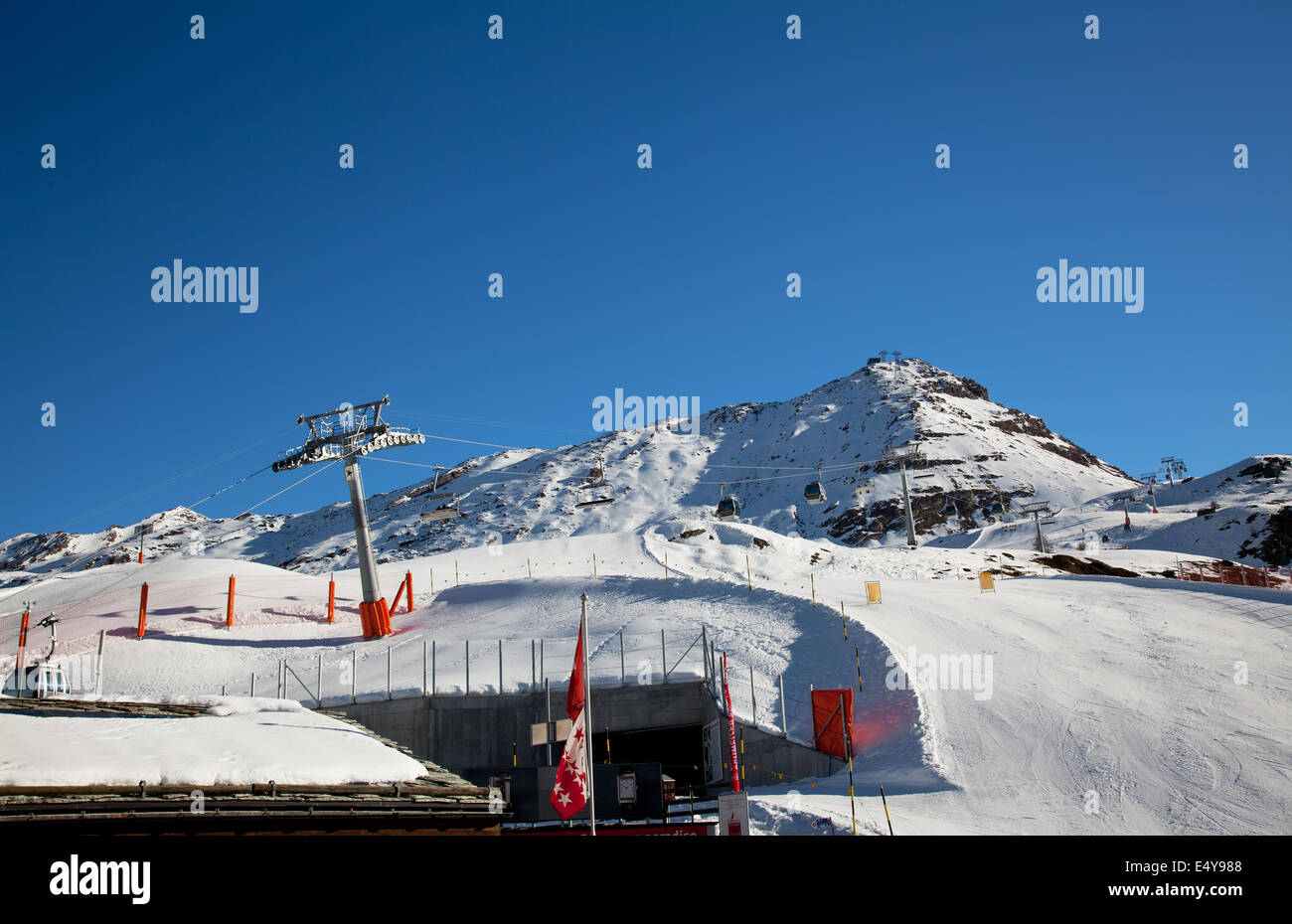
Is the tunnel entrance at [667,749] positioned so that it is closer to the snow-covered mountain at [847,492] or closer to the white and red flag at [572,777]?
the white and red flag at [572,777]

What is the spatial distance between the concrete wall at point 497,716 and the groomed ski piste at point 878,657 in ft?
3.47

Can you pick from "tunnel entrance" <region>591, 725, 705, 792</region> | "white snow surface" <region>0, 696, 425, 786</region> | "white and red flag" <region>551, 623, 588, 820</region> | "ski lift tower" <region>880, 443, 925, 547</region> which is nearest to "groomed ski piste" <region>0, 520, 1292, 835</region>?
"white snow surface" <region>0, 696, 425, 786</region>

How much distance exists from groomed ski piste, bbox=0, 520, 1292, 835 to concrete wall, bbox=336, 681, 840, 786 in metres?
1.06

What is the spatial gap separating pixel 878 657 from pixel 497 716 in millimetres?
12783

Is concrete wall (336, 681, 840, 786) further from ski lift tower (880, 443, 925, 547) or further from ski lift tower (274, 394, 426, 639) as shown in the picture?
ski lift tower (880, 443, 925, 547)

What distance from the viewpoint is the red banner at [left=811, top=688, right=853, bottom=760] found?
1024 inches

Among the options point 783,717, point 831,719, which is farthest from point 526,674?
point 831,719

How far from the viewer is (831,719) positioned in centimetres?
2648

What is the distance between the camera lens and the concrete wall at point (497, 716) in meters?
29.3

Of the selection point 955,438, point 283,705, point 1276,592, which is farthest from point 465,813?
point 955,438

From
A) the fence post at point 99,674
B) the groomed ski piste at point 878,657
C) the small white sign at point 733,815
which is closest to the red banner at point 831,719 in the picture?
the groomed ski piste at point 878,657

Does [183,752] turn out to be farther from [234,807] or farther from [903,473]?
[903,473]
